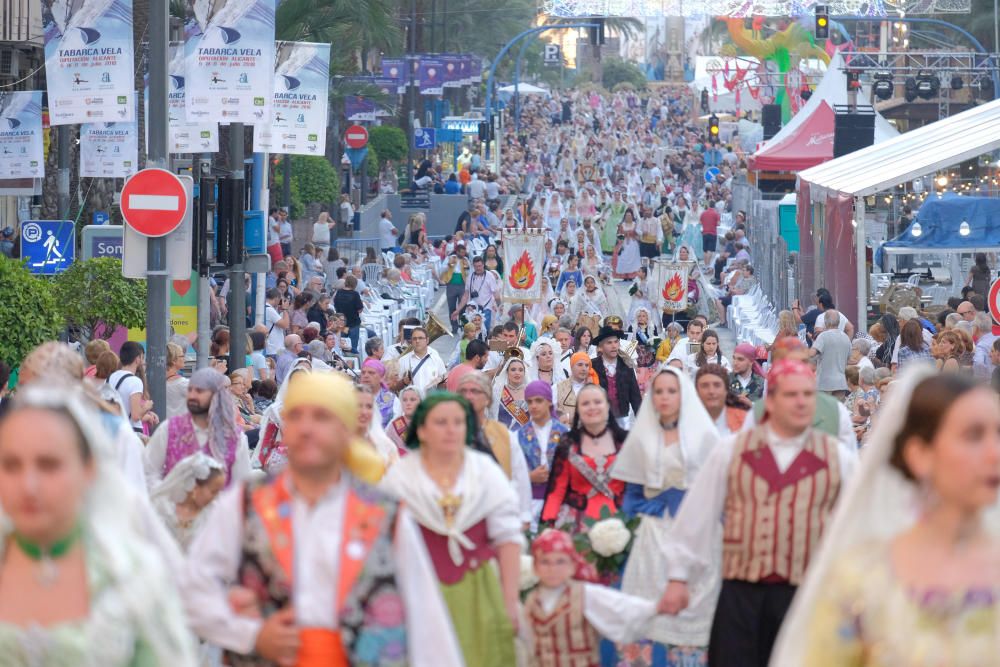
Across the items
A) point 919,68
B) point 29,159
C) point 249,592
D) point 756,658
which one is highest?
point 919,68

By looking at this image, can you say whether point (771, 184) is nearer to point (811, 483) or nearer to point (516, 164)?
point (516, 164)

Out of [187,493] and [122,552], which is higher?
[122,552]

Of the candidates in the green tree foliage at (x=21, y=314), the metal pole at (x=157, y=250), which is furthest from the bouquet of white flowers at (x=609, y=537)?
the green tree foliage at (x=21, y=314)

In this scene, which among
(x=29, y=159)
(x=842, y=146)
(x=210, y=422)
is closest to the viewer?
(x=210, y=422)

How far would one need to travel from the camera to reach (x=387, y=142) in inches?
2274

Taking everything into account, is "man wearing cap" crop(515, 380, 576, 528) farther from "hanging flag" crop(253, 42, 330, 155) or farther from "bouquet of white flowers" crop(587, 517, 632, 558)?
"hanging flag" crop(253, 42, 330, 155)

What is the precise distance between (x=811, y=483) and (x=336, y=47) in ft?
120

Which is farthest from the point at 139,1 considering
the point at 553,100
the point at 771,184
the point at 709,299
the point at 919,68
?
the point at 553,100

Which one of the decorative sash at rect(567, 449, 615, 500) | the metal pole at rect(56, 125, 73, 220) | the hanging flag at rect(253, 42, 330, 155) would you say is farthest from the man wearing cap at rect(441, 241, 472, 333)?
the decorative sash at rect(567, 449, 615, 500)

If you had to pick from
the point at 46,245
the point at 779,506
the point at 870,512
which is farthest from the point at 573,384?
the point at 870,512

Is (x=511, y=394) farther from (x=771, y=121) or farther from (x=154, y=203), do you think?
(x=771, y=121)

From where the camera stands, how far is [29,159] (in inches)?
956

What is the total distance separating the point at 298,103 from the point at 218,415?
11546 mm

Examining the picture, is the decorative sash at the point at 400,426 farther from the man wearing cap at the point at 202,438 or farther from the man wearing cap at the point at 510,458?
the man wearing cap at the point at 202,438
